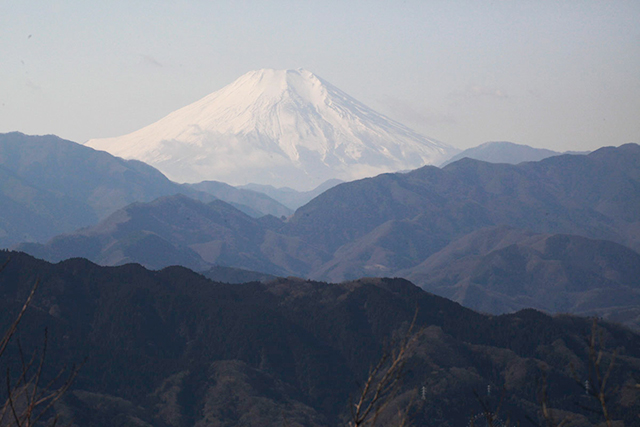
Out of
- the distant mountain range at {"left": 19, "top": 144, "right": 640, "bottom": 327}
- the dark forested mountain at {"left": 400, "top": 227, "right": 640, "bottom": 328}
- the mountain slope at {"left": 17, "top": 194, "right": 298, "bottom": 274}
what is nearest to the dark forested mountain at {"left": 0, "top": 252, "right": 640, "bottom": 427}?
the distant mountain range at {"left": 19, "top": 144, "right": 640, "bottom": 327}

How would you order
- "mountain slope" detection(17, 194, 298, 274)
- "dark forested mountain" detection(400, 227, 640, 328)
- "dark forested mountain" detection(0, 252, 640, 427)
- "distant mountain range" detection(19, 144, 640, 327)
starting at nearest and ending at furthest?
"dark forested mountain" detection(0, 252, 640, 427) < "dark forested mountain" detection(400, 227, 640, 328) < "distant mountain range" detection(19, 144, 640, 327) < "mountain slope" detection(17, 194, 298, 274)

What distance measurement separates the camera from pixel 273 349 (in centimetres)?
5288

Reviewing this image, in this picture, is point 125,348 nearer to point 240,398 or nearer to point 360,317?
point 240,398

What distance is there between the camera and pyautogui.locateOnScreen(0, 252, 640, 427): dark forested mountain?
4234 cm

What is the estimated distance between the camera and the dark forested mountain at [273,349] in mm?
42344

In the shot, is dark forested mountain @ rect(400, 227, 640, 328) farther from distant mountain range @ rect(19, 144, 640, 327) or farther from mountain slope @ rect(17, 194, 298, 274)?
mountain slope @ rect(17, 194, 298, 274)

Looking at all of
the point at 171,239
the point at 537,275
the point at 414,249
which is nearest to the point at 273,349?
the point at 537,275

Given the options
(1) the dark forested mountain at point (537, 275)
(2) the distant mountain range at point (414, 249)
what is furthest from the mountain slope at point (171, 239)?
(1) the dark forested mountain at point (537, 275)

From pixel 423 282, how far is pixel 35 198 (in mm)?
112777

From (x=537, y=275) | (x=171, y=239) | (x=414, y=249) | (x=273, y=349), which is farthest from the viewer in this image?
(x=414, y=249)

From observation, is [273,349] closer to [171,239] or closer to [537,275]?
[537,275]

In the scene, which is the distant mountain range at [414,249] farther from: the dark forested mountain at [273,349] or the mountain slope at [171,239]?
the dark forested mountain at [273,349]

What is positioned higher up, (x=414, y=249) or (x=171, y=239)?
(x=414, y=249)

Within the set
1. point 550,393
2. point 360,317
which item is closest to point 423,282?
point 360,317
